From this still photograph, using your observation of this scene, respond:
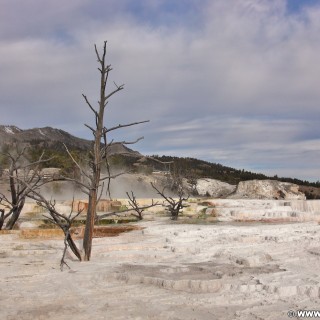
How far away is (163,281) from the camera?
5742 millimetres

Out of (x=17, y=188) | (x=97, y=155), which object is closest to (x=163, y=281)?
(x=97, y=155)

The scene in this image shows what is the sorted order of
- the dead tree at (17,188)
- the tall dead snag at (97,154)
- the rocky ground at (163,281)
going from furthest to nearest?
the dead tree at (17,188)
the tall dead snag at (97,154)
the rocky ground at (163,281)

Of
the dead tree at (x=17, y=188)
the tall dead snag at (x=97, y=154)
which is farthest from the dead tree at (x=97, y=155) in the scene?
the dead tree at (x=17, y=188)

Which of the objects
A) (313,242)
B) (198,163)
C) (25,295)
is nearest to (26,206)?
(313,242)

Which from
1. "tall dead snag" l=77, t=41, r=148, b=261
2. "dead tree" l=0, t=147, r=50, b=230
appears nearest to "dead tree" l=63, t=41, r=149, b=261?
"tall dead snag" l=77, t=41, r=148, b=261

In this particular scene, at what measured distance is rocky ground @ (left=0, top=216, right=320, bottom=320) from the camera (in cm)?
471

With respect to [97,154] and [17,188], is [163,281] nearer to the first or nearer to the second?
[97,154]

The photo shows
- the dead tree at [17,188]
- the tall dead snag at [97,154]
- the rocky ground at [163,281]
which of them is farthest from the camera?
the dead tree at [17,188]

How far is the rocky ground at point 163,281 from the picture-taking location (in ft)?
15.5

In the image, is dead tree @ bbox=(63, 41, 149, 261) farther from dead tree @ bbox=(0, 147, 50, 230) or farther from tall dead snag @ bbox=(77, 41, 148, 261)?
dead tree @ bbox=(0, 147, 50, 230)

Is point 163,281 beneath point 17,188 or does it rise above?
beneath

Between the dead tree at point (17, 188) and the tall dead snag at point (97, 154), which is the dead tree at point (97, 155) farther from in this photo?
the dead tree at point (17, 188)

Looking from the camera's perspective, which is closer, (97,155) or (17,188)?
(97,155)

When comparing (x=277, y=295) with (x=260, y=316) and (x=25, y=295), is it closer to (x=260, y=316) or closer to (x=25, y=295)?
(x=260, y=316)
